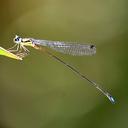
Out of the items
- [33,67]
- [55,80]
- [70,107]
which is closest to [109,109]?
[70,107]

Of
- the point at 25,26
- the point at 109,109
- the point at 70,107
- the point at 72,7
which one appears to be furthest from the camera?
the point at 72,7

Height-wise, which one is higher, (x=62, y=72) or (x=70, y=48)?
(x=70, y=48)

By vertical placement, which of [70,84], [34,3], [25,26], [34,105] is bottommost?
[34,105]

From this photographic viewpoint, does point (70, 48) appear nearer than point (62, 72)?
Yes

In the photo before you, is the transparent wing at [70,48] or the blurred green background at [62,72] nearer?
the transparent wing at [70,48]

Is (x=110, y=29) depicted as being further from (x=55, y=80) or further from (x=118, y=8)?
(x=55, y=80)

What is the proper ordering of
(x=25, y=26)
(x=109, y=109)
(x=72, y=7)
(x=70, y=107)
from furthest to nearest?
(x=72, y=7), (x=25, y=26), (x=70, y=107), (x=109, y=109)

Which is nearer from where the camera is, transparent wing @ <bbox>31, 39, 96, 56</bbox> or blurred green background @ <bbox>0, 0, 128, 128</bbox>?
transparent wing @ <bbox>31, 39, 96, 56</bbox>

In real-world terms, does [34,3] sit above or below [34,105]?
above
